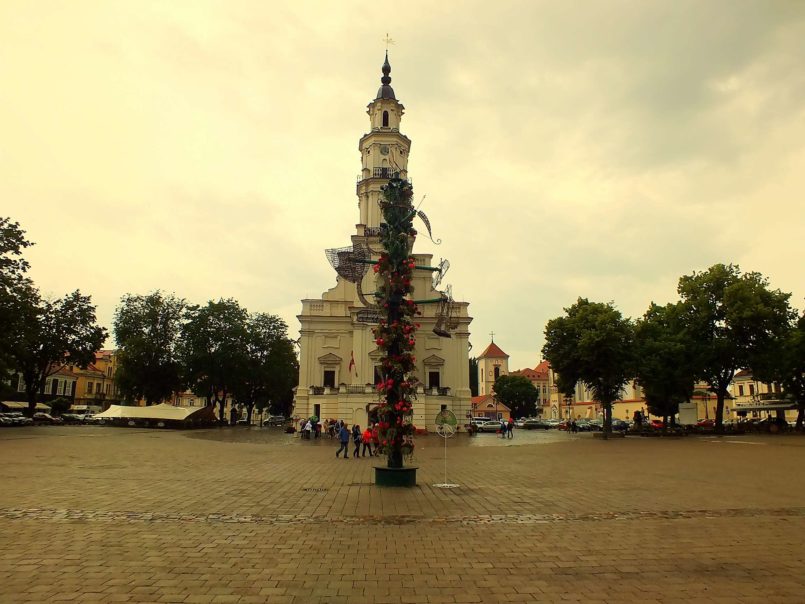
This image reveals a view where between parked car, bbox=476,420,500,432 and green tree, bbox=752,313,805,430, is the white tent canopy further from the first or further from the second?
green tree, bbox=752,313,805,430

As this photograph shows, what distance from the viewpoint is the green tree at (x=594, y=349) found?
150 ft

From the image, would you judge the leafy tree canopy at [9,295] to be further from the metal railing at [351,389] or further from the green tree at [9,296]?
the metal railing at [351,389]

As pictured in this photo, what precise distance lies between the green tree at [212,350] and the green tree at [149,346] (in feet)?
4.75

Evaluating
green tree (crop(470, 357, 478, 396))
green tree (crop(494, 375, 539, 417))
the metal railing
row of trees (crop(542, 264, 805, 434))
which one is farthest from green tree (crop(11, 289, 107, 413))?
green tree (crop(470, 357, 478, 396))

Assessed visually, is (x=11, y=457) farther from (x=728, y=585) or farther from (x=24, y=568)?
(x=728, y=585)

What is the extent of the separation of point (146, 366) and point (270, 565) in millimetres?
64165

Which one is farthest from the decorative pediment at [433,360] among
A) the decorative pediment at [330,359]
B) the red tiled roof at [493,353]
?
the red tiled roof at [493,353]

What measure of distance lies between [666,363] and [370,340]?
25.7 meters

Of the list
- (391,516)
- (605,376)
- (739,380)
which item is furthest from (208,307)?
(739,380)

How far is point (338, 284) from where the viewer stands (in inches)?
2402

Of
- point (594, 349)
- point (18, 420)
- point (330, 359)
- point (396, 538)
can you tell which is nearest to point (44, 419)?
point (18, 420)

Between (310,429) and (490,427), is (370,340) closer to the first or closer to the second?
(310,429)

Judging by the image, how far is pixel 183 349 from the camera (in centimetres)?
6694

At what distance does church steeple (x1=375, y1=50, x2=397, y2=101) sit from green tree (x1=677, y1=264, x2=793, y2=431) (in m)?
36.3
